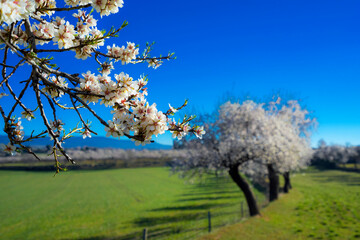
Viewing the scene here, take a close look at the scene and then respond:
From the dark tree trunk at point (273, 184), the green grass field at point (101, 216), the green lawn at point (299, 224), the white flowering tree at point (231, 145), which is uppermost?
the white flowering tree at point (231, 145)

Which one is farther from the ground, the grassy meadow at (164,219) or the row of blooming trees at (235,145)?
the row of blooming trees at (235,145)

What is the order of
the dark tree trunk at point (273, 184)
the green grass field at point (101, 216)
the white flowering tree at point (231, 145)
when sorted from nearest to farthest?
the white flowering tree at point (231, 145)
the green grass field at point (101, 216)
the dark tree trunk at point (273, 184)

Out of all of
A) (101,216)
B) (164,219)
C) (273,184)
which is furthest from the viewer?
(101,216)

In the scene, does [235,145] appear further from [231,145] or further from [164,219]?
[164,219]

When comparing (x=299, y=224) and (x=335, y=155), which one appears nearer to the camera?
(x=299, y=224)

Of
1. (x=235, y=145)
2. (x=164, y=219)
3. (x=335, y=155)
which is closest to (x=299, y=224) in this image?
(x=235, y=145)

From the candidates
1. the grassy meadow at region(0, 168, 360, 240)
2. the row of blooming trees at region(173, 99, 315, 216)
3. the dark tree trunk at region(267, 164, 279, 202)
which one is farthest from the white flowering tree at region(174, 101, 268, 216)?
the dark tree trunk at region(267, 164, 279, 202)

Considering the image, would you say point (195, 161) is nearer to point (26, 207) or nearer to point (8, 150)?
point (8, 150)

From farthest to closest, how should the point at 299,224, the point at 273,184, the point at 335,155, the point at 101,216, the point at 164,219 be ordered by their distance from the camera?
the point at 335,155
the point at 101,216
the point at 273,184
the point at 164,219
the point at 299,224

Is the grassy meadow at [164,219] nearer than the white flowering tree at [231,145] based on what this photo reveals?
Yes

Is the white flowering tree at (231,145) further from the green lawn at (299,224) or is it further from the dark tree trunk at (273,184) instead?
the dark tree trunk at (273,184)

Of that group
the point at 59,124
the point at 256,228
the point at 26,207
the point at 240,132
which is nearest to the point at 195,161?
the point at 240,132

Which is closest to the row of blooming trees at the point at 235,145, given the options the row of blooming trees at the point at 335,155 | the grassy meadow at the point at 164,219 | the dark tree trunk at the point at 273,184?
the grassy meadow at the point at 164,219

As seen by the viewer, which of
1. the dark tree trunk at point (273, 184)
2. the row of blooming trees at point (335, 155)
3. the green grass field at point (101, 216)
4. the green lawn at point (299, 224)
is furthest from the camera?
the row of blooming trees at point (335, 155)
